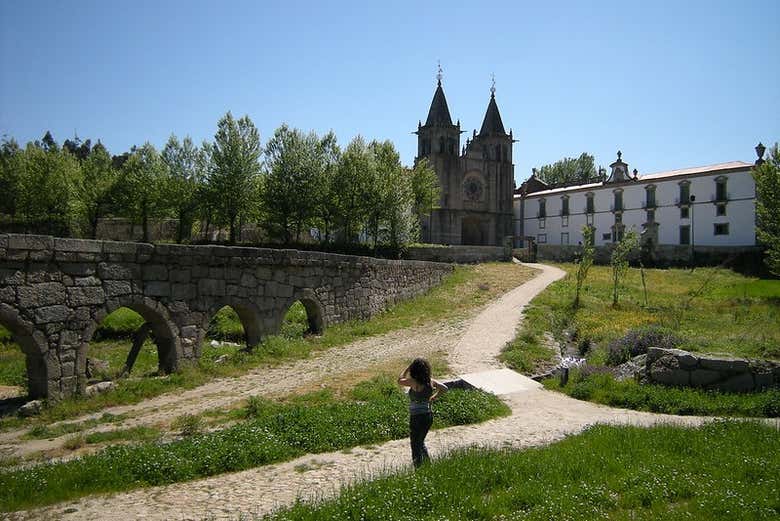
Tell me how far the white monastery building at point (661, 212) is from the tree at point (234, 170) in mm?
Result: 24474

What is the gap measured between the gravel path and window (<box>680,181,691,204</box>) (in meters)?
45.1

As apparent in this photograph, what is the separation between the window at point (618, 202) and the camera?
54.6 metres

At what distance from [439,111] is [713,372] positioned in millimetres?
53835

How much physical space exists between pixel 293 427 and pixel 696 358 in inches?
292

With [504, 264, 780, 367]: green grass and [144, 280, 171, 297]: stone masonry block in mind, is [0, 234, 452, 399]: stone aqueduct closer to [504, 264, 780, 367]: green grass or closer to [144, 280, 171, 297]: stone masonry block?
[144, 280, 171, 297]: stone masonry block

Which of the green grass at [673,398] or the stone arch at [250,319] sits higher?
the stone arch at [250,319]

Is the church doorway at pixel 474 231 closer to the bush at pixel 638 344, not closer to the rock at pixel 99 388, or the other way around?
the bush at pixel 638 344

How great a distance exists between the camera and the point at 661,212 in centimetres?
5103

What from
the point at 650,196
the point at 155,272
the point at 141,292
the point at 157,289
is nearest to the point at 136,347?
the point at 157,289

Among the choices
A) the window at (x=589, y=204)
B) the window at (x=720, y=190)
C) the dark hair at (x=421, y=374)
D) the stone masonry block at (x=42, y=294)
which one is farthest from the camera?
the window at (x=589, y=204)

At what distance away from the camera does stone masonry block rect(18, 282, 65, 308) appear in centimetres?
871

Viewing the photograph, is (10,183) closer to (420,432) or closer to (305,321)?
(305,321)

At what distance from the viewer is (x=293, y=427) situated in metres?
7.39

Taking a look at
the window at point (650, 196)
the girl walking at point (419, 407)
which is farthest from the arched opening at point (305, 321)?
the window at point (650, 196)
